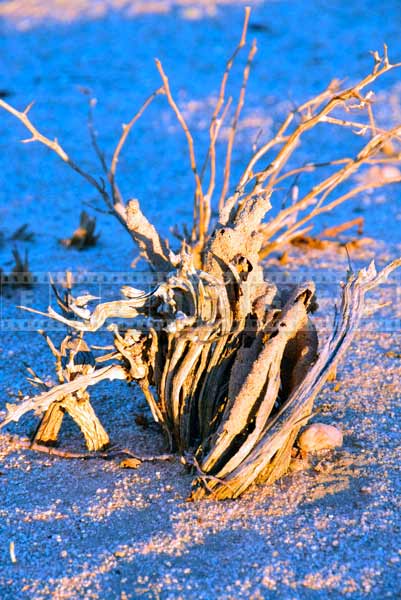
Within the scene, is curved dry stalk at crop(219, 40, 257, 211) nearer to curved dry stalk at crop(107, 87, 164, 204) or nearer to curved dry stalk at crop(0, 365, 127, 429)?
curved dry stalk at crop(107, 87, 164, 204)

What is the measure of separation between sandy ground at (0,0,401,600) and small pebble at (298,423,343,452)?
5 cm

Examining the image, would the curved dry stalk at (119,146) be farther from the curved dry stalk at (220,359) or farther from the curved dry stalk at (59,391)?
the curved dry stalk at (59,391)

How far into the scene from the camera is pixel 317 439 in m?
2.93

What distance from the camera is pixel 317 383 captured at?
270 centimetres

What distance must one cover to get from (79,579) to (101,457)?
2.33ft

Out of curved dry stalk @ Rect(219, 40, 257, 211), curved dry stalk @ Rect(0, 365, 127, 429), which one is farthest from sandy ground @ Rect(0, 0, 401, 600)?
curved dry stalk @ Rect(219, 40, 257, 211)

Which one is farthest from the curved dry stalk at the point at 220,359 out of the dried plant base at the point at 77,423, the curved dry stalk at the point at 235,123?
the curved dry stalk at the point at 235,123

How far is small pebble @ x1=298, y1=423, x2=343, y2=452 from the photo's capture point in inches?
115

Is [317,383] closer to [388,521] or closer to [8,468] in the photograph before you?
[388,521]

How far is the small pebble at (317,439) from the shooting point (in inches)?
115

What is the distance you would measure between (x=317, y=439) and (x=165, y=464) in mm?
581

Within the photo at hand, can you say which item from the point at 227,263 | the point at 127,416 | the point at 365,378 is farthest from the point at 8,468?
the point at 365,378

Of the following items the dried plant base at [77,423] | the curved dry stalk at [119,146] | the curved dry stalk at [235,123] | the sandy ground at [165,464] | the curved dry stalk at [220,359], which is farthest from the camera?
the curved dry stalk at [235,123]

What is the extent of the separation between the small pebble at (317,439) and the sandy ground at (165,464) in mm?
47
